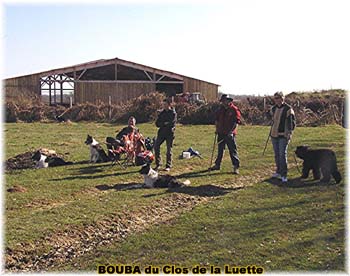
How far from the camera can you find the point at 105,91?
36.9 m

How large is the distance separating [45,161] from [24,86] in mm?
26138

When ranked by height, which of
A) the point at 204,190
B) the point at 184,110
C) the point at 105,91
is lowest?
the point at 204,190

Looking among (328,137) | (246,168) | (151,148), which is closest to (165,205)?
(246,168)

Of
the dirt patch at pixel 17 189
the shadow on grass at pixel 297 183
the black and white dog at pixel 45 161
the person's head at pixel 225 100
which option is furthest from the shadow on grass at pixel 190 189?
the black and white dog at pixel 45 161

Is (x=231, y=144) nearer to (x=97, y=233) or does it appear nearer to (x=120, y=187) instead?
(x=120, y=187)

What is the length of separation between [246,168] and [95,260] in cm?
715

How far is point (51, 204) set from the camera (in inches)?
354

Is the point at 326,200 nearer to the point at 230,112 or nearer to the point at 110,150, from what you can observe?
the point at 230,112

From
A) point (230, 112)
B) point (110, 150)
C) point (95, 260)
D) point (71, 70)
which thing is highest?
point (71, 70)

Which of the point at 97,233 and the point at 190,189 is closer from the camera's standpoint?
the point at 97,233

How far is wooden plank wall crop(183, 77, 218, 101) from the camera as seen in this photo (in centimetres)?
3800

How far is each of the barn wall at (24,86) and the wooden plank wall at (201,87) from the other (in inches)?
449

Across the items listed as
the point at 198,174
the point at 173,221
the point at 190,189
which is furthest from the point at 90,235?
the point at 198,174

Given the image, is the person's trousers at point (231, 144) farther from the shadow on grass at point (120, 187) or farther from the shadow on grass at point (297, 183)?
the shadow on grass at point (120, 187)
